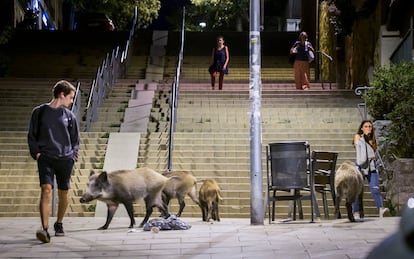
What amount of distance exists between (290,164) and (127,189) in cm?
205

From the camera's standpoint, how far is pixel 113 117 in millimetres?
16781

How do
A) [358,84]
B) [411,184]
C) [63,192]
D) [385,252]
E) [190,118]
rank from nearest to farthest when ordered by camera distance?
[385,252] → [63,192] → [411,184] → [190,118] → [358,84]

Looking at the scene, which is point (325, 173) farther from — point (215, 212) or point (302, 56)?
point (302, 56)

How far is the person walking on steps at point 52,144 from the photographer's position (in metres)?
6.62

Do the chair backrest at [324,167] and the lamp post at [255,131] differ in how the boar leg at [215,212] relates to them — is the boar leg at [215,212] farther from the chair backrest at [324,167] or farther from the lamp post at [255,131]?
the chair backrest at [324,167]

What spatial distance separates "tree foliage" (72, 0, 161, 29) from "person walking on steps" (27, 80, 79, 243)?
3103cm

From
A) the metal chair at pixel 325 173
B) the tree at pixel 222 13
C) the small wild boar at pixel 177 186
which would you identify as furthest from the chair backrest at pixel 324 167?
the tree at pixel 222 13

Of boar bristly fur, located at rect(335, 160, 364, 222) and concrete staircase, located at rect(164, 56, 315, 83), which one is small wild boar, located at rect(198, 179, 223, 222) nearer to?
boar bristly fur, located at rect(335, 160, 364, 222)

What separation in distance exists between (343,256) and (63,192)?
2.87m

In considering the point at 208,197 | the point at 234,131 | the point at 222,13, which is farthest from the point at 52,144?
the point at 222,13

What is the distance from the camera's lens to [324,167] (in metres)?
9.81

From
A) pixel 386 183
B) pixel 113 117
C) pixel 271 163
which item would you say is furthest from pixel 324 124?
pixel 271 163

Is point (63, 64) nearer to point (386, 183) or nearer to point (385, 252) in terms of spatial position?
point (386, 183)

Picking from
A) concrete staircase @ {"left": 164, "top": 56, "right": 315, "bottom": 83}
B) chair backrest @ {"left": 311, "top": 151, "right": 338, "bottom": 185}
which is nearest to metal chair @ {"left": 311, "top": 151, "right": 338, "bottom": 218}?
chair backrest @ {"left": 311, "top": 151, "right": 338, "bottom": 185}
